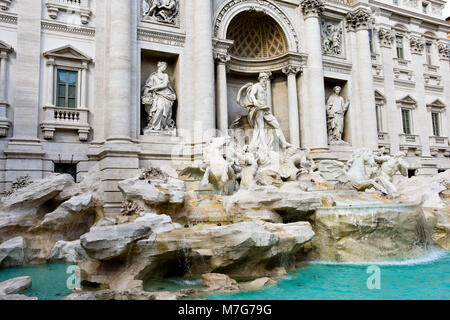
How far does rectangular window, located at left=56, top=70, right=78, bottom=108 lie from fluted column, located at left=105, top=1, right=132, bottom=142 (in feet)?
4.61

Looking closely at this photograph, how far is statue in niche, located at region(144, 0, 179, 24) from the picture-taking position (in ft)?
49.1

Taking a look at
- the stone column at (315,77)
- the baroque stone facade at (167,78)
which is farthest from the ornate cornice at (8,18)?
the stone column at (315,77)

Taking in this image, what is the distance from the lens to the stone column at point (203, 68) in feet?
47.8

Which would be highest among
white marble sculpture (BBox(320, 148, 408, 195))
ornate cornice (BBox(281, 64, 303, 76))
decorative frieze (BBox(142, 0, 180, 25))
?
decorative frieze (BBox(142, 0, 180, 25))

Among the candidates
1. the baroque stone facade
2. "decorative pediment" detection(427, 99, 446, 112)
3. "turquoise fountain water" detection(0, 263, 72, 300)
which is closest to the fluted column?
the baroque stone facade

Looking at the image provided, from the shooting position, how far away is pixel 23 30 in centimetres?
1322

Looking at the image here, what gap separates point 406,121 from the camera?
22422 mm

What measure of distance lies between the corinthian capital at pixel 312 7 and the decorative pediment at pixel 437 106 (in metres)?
10.4

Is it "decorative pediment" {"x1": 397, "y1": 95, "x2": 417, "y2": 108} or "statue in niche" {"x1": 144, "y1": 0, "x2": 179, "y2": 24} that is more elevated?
"statue in niche" {"x1": 144, "y1": 0, "x2": 179, "y2": 24}

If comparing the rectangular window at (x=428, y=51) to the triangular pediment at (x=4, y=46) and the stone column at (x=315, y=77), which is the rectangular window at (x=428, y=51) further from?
the triangular pediment at (x=4, y=46)

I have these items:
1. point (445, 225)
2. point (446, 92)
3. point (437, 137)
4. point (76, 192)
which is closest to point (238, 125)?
point (76, 192)

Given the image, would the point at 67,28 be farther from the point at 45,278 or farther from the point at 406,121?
the point at 406,121

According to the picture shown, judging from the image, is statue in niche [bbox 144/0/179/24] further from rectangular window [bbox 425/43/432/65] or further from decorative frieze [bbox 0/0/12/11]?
rectangular window [bbox 425/43/432/65]
